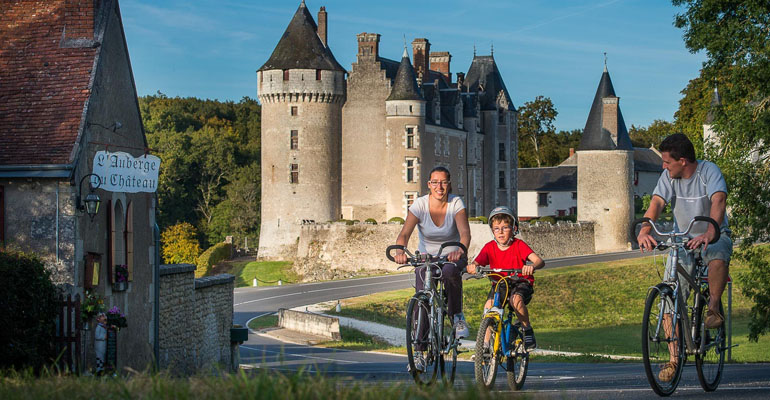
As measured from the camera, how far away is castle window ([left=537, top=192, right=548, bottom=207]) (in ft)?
293

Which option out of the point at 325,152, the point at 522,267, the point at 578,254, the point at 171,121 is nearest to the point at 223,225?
the point at 171,121

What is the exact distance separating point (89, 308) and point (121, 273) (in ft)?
8.24

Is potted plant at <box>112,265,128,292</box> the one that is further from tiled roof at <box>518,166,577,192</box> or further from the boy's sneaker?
tiled roof at <box>518,166,577,192</box>

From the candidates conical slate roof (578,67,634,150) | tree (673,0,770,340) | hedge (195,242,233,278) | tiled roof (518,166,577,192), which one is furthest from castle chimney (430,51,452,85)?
tree (673,0,770,340)

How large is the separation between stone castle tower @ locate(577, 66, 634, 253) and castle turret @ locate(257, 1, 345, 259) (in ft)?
61.4

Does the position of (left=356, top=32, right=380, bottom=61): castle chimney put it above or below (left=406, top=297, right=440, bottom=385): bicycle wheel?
above

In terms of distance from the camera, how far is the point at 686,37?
67.8 ft

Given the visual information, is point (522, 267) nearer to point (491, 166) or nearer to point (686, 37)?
point (686, 37)

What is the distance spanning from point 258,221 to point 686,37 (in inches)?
2334

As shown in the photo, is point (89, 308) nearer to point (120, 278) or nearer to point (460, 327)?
point (120, 278)

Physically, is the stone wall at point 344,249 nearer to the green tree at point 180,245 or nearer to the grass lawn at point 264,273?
the grass lawn at point 264,273

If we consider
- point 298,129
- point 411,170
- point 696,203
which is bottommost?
point 696,203

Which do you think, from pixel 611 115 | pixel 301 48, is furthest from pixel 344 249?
pixel 611 115

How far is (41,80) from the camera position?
52.7 ft
